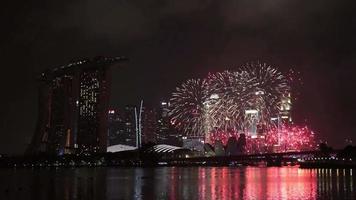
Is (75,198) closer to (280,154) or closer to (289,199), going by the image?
(289,199)

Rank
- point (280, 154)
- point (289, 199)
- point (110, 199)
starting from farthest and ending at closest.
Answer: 1. point (280, 154)
2. point (110, 199)
3. point (289, 199)

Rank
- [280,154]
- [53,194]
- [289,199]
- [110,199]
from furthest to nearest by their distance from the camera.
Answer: [280,154] < [53,194] < [110,199] < [289,199]

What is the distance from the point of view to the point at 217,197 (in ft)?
189

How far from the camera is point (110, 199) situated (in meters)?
58.1

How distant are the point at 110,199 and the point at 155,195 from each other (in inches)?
215

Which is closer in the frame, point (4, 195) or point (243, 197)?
point (243, 197)

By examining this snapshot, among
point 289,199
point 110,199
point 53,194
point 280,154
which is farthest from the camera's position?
point 280,154

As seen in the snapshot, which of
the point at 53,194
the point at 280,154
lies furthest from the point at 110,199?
the point at 280,154

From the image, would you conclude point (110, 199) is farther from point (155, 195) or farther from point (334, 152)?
point (334, 152)

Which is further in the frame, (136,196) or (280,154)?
(280,154)

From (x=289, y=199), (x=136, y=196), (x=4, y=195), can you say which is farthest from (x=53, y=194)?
(x=289, y=199)

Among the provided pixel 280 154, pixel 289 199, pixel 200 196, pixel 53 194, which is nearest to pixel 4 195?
pixel 53 194

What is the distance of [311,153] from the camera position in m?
188

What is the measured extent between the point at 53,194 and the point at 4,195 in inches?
197
